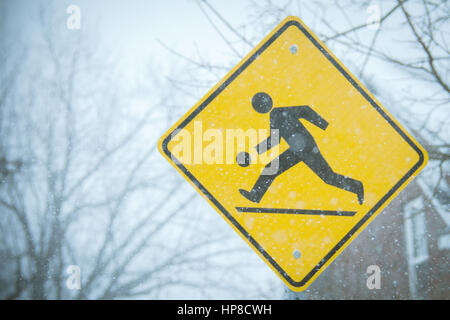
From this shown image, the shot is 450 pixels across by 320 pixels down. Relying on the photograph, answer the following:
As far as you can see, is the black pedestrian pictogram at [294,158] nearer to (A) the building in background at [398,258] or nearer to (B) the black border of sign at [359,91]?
(B) the black border of sign at [359,91]

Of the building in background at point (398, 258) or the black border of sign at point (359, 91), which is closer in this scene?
the black border of sign at point (359, 91)

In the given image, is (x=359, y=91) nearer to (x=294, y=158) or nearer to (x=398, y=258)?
(x=294, y=158)

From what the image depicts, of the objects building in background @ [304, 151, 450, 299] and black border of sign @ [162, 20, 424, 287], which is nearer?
black border of sign @ [162, 20, 424, 287]

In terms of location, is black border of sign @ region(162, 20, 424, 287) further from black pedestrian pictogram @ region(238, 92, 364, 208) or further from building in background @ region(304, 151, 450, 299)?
building in background @ region(304, 151, 450, 299)

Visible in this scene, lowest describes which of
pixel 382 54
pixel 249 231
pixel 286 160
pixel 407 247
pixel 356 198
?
pixel 407 247

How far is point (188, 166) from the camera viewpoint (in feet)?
4.35

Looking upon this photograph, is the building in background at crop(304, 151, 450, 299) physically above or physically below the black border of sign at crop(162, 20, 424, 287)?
below

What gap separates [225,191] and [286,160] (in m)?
0.35

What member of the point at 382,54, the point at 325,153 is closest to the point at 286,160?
the point at 325,153

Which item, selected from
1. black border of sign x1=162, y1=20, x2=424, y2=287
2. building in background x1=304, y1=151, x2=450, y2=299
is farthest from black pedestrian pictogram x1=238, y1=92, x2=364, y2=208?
building in background x1=304, y1=151, x2=450, y2=299

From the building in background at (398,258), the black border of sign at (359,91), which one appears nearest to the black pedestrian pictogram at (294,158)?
the black border of sign at (359,91)

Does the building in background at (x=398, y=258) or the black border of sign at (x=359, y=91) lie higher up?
the black border of sign at (x=359, y=91)

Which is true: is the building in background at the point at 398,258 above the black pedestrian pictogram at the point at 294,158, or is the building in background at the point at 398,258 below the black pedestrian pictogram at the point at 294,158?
Result: below
